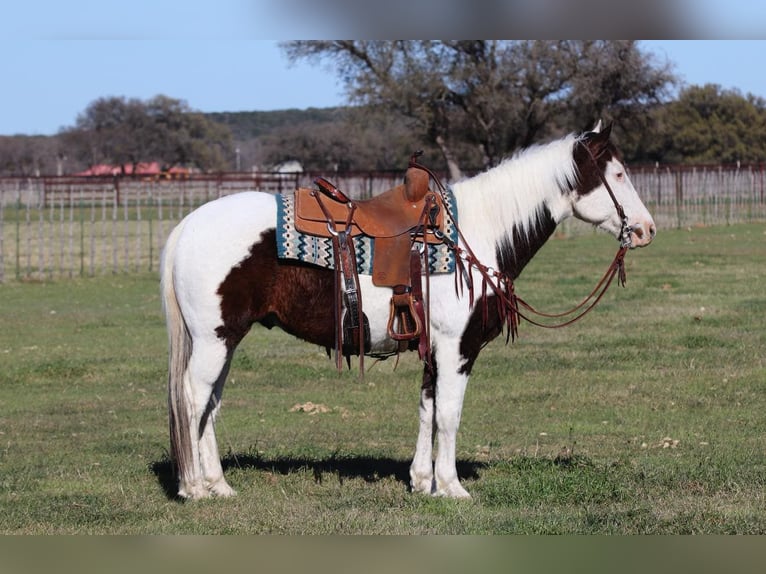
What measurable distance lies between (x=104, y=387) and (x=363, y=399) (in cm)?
276

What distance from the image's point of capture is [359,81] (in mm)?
42500

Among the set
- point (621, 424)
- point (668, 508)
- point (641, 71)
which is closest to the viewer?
point (668, 508)

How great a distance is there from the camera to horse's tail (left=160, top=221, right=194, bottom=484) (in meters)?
6.62

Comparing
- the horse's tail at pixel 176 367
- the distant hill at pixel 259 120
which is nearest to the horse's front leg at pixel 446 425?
the horse's tail at pixel 176 367

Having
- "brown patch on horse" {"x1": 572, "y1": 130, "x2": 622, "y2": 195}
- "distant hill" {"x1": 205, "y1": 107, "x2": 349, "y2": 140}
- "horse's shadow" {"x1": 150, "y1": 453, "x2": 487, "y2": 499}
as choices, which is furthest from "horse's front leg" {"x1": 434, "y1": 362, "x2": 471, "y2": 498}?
"distant hill" {"x1": 205, "y1": 107, "x2": 349, "y2": 140}

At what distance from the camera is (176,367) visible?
6.74m

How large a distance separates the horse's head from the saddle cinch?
92cm

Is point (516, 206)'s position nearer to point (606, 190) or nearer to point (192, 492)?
point (606, 190)

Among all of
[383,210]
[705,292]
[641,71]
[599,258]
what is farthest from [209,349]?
[641,71]

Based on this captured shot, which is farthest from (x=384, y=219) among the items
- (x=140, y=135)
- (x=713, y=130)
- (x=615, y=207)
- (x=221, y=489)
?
(x=140, y=135)

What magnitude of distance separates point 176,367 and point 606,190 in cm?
288

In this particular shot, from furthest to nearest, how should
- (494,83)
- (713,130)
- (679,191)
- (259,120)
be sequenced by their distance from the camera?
(259,120)
(713,130)
(494,83)
(679,191)

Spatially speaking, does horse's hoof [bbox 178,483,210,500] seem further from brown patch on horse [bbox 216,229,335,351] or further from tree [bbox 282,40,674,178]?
tree [bbox 282,40,674,178]
